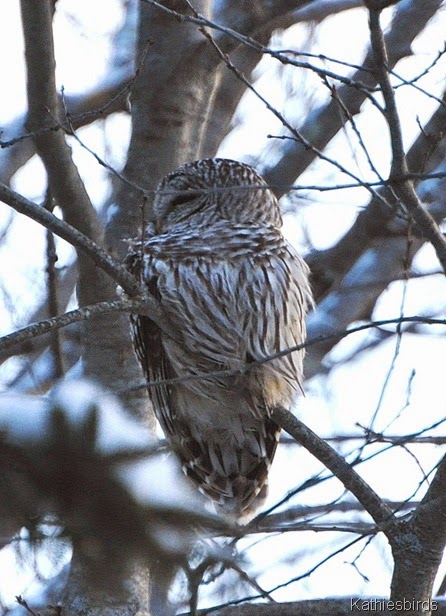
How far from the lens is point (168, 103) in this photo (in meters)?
5.28

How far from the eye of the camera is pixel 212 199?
16.6 ft

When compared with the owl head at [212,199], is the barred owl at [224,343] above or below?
below

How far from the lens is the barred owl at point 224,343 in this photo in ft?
14.1

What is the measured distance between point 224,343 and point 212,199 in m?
1.01

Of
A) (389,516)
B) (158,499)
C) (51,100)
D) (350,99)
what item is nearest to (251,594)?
(389,516)

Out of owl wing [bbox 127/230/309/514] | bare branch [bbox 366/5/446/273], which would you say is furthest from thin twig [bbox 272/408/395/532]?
owl wing [bbox 127/230/309/514]

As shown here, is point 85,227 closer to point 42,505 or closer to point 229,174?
point 229,174

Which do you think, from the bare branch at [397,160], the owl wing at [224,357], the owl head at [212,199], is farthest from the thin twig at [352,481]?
the owl head at [212,199]

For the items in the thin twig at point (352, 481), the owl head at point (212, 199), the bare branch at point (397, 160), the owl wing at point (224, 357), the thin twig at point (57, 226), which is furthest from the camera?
the owl head at point (212, 199)

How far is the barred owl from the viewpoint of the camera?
4.31 m

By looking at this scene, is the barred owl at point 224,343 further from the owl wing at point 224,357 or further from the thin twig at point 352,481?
the thin twig at point 352,481

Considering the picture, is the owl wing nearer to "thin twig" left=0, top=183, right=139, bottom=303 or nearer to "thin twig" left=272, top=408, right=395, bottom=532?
"thin twig" left=272, top=408, right=395, bottom=532

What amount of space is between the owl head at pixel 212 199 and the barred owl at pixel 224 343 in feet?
0.78

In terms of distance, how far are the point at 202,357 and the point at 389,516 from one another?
4.38 feet
